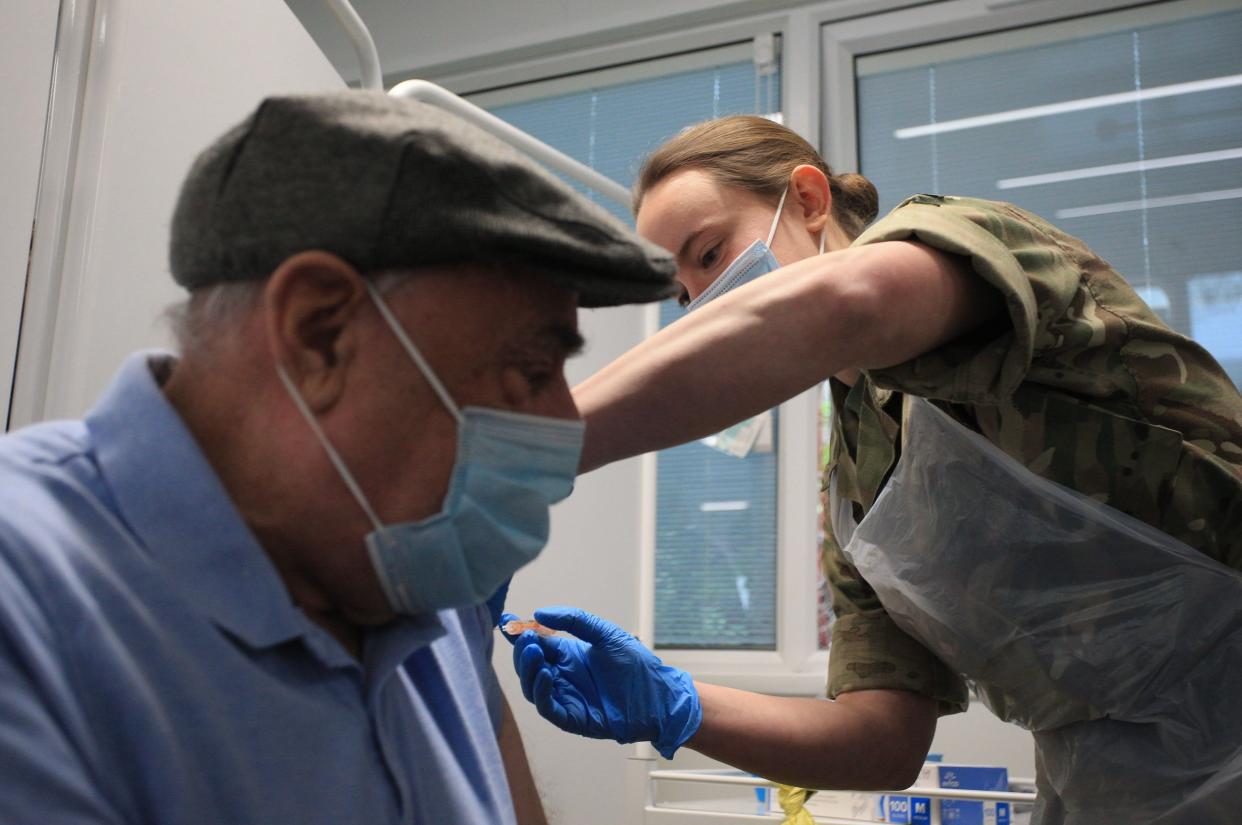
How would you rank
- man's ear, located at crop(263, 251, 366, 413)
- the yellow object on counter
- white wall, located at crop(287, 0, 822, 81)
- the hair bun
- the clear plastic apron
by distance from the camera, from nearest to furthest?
man's ear, located at crop(263, 251, 366, 413) < the clear plastic apron < the hair bun < the yellow object on counter < white wall, located at crop(287, 0, 822, 81)

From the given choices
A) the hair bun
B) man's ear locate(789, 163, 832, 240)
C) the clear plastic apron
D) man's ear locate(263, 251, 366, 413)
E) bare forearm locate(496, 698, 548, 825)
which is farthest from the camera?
the hair bun

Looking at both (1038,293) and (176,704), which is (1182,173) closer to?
(1038,293)

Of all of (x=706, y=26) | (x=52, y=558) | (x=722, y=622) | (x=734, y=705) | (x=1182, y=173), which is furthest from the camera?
(x=706, y=26)

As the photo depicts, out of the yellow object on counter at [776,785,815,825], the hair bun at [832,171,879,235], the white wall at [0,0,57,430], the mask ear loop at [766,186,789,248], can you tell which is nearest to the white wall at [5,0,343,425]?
the white wall at [0,0,57,430]

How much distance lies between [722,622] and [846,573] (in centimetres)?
148

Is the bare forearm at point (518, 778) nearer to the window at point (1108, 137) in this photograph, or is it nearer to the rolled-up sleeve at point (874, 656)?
the rolled-up sleeve at point (874, 656)

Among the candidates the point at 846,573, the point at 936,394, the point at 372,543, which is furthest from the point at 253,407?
the point at 846,573

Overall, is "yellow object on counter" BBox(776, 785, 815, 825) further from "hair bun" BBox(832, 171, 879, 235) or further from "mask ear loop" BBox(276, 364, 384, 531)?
"mask ear loop" BBox(276, 364, 384, 531)

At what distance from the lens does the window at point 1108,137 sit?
2729 mm

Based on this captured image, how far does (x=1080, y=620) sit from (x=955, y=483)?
0.68 ft

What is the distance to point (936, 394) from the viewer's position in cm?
98

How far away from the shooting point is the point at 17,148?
1.18 m

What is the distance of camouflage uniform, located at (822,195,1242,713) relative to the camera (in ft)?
3.16

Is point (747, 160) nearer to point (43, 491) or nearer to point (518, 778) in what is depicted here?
point (518, 778)
